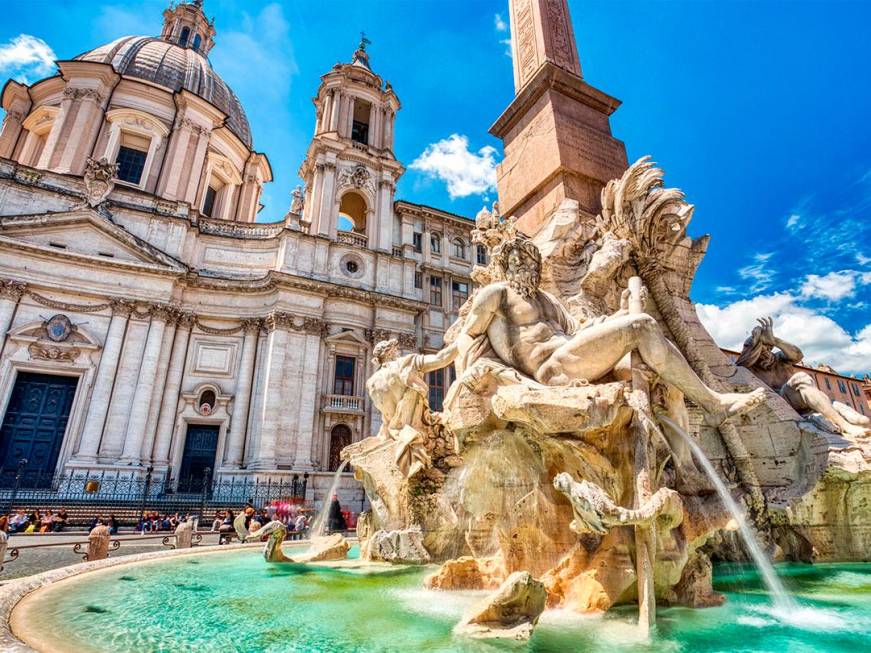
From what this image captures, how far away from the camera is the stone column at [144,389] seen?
62.3 ft

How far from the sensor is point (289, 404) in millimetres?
21297

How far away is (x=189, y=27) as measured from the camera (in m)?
40.7

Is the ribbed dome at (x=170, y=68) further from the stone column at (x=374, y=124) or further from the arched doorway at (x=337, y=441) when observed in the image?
the arched doorway at (x=337, y=441)

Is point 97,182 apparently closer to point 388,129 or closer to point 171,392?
point 171,392

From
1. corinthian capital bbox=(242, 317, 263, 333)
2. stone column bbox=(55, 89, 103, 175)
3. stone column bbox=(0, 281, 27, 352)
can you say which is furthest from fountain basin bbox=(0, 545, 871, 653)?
stone column bbox=(55, 89, 103, 175)

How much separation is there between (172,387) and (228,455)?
4.12 meters

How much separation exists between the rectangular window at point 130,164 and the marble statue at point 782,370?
30910mm

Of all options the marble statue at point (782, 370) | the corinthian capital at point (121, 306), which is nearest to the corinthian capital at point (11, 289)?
the corinthian capital at point (121, 306)

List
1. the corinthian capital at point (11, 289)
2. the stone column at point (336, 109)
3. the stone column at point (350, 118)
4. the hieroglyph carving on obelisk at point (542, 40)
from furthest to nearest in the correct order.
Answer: the stone column at point (350, 118) → the stone column at point (336, 109) → the corinthian capital at point (11, 289) → the hieroglyph carving on obelisk at point (542, 40)

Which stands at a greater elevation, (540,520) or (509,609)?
(540,520)

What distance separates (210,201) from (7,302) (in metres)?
15.1

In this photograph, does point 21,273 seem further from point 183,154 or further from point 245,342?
point 183,154

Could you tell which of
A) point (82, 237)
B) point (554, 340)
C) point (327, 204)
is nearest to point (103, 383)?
point (82, 237)

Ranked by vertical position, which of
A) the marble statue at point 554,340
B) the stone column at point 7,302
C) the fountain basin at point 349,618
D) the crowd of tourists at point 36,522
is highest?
the stone column at point 7,302
